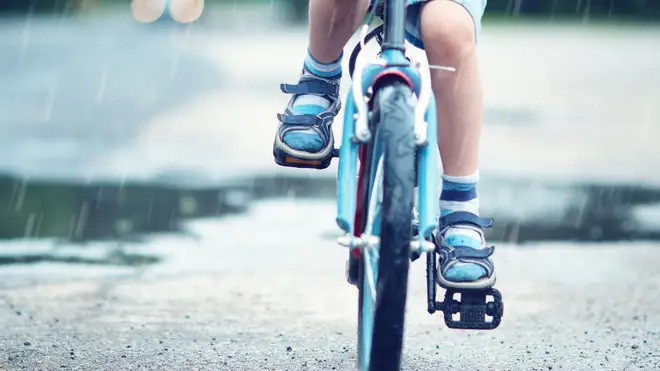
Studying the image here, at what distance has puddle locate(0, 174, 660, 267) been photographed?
6262 mm

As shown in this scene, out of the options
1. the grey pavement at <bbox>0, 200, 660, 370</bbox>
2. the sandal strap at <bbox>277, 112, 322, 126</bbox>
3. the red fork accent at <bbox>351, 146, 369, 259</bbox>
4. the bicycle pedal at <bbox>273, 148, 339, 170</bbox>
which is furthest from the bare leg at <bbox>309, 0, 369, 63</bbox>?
the grey pavement at <bbox>0, 200, 660, 370</bbox>

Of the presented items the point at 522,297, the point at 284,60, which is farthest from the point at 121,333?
the point at 284,60

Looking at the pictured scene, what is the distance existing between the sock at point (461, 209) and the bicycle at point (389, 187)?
0.05 m

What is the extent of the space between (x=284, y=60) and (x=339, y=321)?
15.6m

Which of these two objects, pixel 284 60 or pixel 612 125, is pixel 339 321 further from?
pixel 284 60

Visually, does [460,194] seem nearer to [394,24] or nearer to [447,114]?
[447,114]

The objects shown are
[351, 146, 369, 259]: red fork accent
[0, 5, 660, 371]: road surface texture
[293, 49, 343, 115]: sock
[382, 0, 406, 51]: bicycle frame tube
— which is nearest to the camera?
[382, 0, 406, 51]: bicycle frame tube

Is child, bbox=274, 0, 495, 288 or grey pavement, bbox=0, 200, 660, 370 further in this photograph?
grey pavement, bbox=0, 200, 660, 370

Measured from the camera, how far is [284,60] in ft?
65.4

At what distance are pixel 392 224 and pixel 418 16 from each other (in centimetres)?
85

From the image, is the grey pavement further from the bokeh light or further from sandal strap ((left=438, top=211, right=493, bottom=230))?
the bokeh light

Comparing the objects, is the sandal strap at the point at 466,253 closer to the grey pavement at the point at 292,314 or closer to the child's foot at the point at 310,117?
the child's foot at the point at 310,117

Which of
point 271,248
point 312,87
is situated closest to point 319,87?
point 312,87

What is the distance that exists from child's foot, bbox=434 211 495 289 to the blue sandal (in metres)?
0.44
